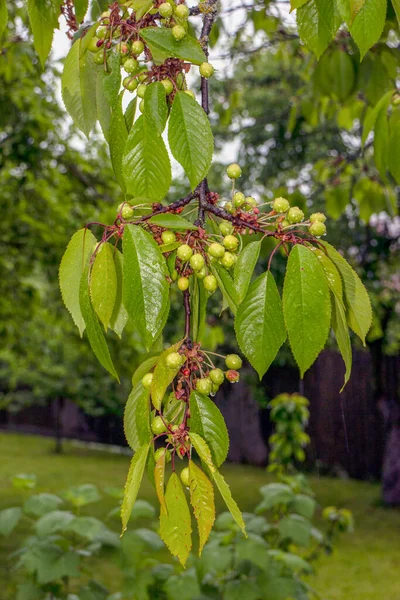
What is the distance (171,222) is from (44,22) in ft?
2.04

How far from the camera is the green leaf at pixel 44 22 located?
124 cm

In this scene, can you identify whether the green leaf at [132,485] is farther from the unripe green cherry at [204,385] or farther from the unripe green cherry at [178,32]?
the unripe green cherry at [178,32]

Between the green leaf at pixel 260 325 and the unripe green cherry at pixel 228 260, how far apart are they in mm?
40

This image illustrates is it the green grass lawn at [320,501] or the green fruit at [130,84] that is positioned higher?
the green fruit at [130,84]

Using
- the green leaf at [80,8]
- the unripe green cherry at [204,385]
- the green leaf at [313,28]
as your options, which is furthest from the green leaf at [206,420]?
the green leaf at [80,8]

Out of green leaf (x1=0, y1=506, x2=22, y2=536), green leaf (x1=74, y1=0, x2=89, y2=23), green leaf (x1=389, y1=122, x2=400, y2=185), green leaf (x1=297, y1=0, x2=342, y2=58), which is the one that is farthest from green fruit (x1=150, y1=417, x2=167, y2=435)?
green leaf (x1=0, y1=506, x2=22, y2=536)

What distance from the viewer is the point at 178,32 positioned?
2.94 ft

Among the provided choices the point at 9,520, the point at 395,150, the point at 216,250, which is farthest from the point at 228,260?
the point at 9,520

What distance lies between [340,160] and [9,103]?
2.05 m

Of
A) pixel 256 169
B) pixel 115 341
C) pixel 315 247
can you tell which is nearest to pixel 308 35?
pixel 315 247

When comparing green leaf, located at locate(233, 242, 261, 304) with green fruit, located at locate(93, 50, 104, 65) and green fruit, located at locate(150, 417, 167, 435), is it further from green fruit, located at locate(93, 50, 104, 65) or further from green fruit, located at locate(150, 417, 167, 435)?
green fruit, located at locate(93, 50, 104, 65)

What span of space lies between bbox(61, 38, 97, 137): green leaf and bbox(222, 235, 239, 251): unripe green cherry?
36 cm

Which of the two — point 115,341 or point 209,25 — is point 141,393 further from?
point 115,341

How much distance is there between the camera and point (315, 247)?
0.89 m
